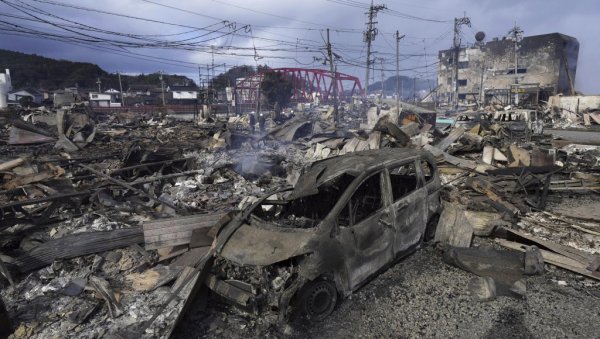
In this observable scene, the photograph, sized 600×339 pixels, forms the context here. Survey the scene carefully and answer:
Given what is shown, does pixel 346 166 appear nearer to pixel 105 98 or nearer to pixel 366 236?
pixel 366 236

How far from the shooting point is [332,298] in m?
4.03

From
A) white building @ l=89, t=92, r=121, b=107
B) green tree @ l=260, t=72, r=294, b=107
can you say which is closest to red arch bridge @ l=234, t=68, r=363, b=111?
green tree @ l=260, t=72, r=294, b=107

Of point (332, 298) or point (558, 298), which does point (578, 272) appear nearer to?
point (558, 298)

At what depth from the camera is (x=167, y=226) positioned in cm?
543

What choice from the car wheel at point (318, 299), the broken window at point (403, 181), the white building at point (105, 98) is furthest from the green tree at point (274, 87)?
the car wheel at point (318, 299)

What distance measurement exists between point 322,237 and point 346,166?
4.14 feet

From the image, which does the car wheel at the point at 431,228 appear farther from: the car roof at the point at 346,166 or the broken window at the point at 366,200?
the broken window at the point at 366,200

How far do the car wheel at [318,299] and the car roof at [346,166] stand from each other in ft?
3.70

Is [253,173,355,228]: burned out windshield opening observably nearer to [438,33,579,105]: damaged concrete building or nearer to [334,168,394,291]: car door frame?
[334,168,394,291]: car door frame

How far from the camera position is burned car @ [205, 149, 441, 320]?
375 centimetres

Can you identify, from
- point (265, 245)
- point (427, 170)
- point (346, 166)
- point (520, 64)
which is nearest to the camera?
point (265, 245)

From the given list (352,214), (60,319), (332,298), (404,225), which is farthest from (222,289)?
(404,225)

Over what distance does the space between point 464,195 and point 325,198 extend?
13.8 ft

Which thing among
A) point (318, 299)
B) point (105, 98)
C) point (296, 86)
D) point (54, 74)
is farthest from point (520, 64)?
point (54, 74)
